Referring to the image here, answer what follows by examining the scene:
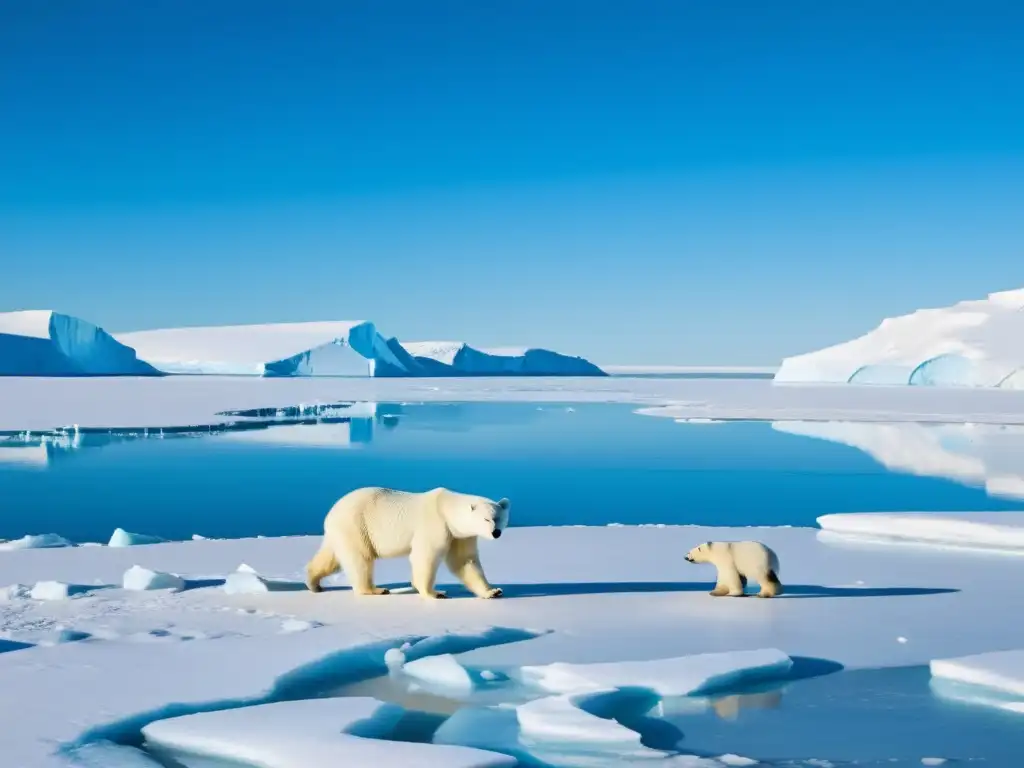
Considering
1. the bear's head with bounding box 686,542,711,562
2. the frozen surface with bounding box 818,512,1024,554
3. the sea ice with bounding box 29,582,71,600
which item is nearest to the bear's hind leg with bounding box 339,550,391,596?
the sea ice with bounding box 29,582,71,600

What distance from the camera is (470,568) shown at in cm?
618

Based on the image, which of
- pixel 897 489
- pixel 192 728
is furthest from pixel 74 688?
pixel 897 489

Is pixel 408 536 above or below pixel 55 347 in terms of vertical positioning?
below

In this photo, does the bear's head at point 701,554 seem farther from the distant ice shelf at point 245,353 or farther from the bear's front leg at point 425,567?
the distant ice shelf at point 245,353

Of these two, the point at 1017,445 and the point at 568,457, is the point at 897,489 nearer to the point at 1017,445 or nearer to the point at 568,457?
the point at 568,457

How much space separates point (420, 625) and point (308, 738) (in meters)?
1.82

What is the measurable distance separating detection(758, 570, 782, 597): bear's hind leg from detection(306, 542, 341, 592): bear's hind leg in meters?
2.45

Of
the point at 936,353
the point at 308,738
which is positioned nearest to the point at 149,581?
the point at 308,738

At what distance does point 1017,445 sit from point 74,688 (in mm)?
20860

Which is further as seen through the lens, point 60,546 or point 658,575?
point 60,546

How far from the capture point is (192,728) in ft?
12.2

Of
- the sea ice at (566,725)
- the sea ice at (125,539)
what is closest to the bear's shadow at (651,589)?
the sea ice at (566,725)

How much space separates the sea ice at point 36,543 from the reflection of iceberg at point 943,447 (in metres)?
10.8

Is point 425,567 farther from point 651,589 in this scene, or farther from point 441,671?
point 441,671
